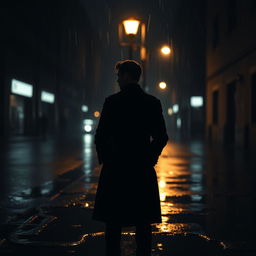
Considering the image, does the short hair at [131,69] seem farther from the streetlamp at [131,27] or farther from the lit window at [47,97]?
the lit window at [47,97]

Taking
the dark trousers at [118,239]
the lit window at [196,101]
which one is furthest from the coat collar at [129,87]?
the lit window at [196,101]

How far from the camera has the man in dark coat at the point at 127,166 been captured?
3771 millimetres

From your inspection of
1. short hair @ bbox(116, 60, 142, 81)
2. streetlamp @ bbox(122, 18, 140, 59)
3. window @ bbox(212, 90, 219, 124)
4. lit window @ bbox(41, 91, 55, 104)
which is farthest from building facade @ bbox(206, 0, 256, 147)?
short hair @ bbox(116, 60, 142, 81)

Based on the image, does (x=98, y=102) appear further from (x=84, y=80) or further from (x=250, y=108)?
(x=250, y=108)

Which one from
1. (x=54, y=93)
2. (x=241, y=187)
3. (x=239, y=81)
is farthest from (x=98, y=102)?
(x=241, y=187)

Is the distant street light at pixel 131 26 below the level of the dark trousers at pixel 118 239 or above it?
above

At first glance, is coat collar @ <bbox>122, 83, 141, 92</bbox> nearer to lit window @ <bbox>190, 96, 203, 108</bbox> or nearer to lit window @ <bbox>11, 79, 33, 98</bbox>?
lit window @ <bbox>11, 79, 33, 98</bbox>

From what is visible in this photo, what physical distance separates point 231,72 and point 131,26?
1051 cm

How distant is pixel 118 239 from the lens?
3.85 metres

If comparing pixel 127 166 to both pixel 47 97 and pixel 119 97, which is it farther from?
pixel 47 97

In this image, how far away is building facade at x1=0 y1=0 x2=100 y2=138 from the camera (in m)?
33.8

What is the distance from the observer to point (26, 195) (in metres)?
8.60

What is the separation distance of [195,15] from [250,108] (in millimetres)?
25689

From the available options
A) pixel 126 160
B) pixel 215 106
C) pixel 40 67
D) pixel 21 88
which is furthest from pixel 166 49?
pixel 126 160
